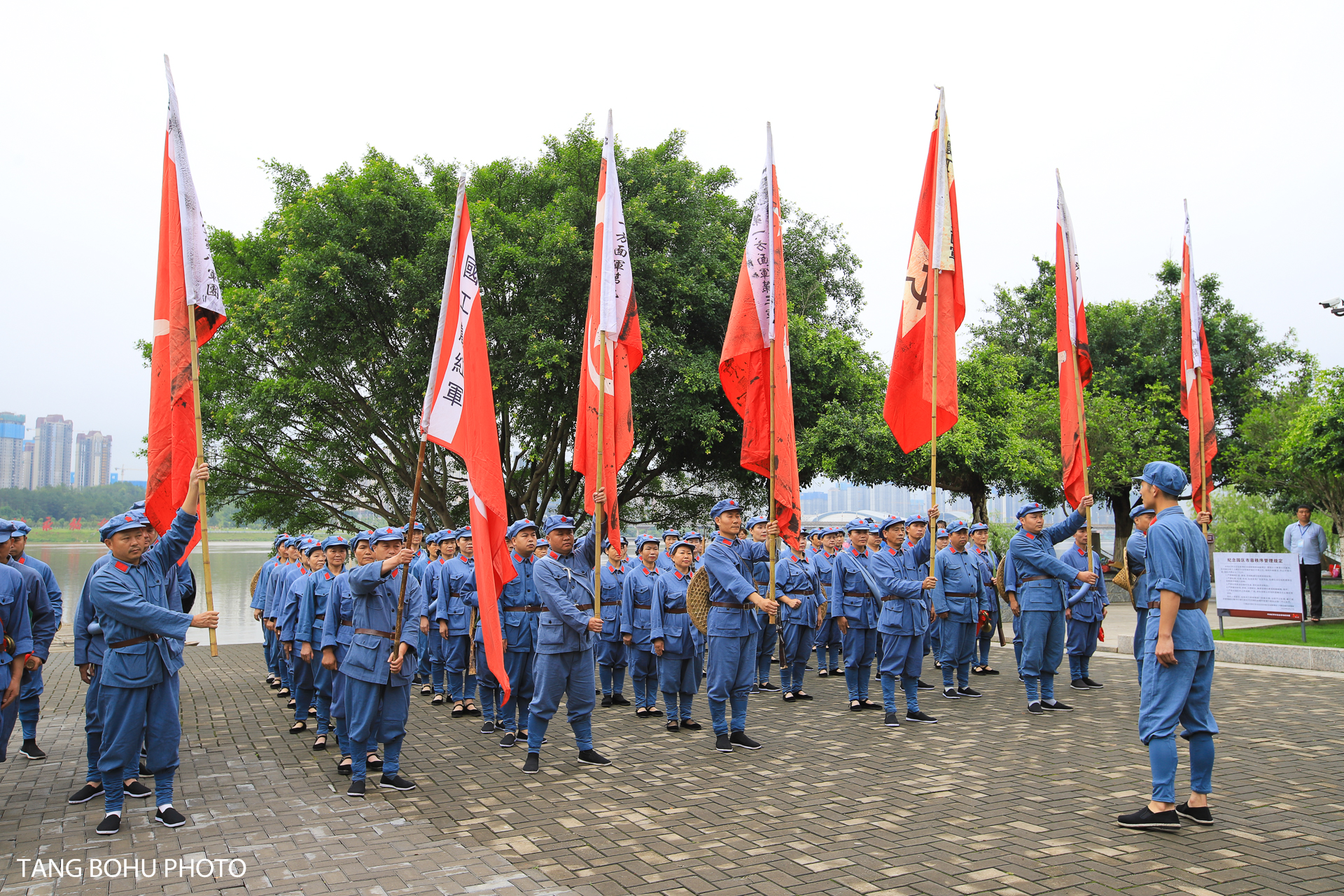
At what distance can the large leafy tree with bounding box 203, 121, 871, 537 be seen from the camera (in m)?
17.6

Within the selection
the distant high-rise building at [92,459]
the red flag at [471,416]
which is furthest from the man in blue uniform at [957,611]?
the distant high-rise building at [92,459]

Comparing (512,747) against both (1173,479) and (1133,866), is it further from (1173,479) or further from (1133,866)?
(1173,479)

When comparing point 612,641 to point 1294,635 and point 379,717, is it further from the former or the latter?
point 1294,635

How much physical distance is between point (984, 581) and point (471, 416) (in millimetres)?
8202

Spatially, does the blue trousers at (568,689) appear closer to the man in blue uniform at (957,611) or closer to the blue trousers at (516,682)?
the blue trousers at (516,682)

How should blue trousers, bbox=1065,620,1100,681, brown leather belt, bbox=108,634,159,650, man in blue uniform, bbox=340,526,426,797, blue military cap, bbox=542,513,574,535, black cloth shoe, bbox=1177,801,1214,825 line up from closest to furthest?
black cloth shoe, bbox=1177,801,1214,825, brown leather belt, bbox=108,634,159,650, man in blue uniform, bbox=340,526,426,797, blue military cap, bbox=542,513,574,535, blue trousers, bbox=1065,620,1100,681

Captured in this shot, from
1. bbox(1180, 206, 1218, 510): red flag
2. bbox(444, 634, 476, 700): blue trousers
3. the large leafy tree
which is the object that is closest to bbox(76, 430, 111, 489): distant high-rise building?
the large leafy tree

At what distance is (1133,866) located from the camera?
4711mm

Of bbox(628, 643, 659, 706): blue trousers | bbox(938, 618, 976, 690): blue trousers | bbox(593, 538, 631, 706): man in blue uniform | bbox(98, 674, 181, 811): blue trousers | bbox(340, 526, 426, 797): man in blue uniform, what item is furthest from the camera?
bbox(593, 538, 631, 706): man in blue uniform

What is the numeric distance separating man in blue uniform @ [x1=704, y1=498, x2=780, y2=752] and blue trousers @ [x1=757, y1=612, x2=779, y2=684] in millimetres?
3374

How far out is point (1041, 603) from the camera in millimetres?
9625

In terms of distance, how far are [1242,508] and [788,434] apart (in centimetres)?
3131

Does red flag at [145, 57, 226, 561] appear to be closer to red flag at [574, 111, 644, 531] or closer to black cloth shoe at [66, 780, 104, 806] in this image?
black cloth shoe at [66, 780, 104, 806]

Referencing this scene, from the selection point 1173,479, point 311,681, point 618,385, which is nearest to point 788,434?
point 618,385
